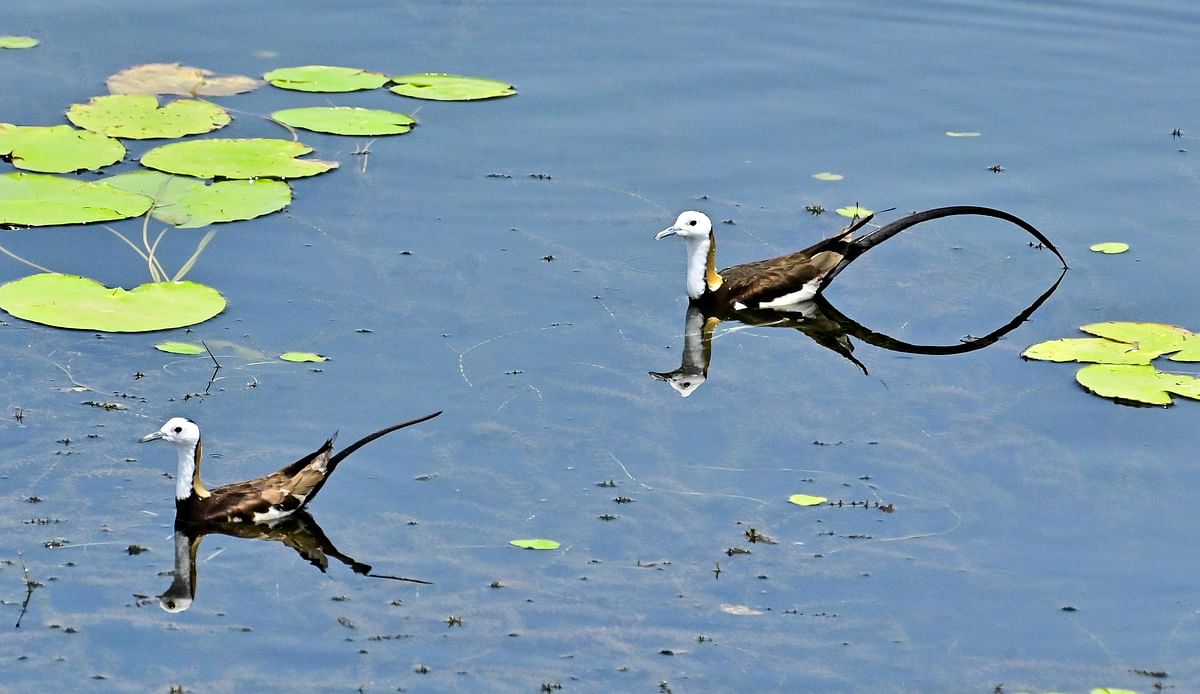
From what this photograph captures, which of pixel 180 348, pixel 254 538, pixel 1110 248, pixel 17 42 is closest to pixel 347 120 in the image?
pixel 17 42

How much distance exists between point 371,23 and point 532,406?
374 inches

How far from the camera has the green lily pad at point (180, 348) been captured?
12.1m

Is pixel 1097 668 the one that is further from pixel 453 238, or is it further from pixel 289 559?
pixel 453 238

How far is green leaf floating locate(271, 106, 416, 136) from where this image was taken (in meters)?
16.5

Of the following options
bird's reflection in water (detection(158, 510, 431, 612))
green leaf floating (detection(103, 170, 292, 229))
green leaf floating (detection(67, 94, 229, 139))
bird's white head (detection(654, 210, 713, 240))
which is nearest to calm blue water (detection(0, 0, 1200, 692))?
bird's reflection in water (detection(158, 510, 431, 612))

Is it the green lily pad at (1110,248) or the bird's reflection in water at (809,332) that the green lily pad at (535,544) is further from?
the green lily pad at (1110,248)

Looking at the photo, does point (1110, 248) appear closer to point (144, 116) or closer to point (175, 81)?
point (144, 116)

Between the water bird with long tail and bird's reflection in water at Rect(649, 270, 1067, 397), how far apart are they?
3013mm

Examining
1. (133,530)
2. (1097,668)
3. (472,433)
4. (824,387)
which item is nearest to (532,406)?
(472,433)

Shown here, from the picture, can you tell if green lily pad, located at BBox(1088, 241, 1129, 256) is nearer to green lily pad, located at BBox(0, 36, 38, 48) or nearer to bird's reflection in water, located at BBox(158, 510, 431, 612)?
bird's reflection in water, located at BBox(158, 510, 431, 612)

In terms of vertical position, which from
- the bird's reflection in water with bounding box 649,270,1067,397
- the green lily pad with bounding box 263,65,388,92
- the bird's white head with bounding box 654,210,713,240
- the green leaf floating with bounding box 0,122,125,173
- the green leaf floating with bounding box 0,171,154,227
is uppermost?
the bird's white head with bounding box 654,210,713,240

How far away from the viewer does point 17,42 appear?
18578 mm

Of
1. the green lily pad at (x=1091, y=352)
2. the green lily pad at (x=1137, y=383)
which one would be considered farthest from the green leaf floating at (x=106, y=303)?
the green lily pad at (x=1137, y=383)

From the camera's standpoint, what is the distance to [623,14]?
2080 centimetres
